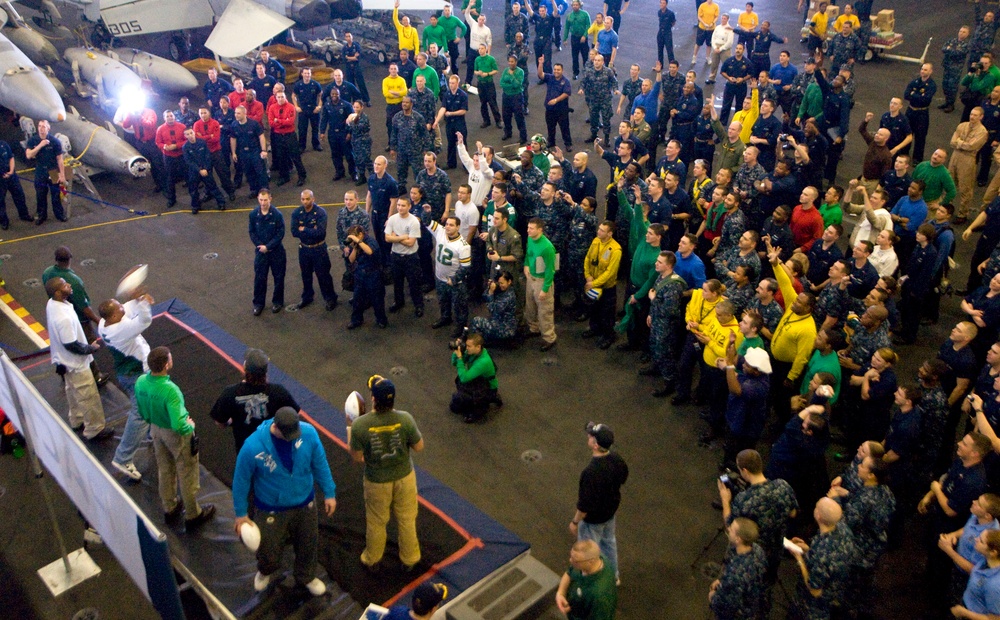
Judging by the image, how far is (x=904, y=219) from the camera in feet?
31.1

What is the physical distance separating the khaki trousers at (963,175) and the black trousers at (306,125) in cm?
1013

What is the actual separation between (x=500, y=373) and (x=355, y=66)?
9.07 metres

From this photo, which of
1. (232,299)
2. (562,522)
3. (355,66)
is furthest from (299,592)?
(355,66)

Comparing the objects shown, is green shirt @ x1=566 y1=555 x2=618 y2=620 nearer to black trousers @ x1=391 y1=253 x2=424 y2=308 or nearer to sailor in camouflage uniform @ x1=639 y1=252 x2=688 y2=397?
sailor in camouflage uniform @ x1=639 y1=252 x2=688 y2=397

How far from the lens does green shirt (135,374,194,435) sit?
595cm

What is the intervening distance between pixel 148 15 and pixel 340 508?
1378cm

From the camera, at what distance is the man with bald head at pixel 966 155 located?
436 inches

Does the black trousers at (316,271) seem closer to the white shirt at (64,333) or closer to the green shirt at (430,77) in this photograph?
the white shirt at (64,333)

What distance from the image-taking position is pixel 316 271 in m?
10.2

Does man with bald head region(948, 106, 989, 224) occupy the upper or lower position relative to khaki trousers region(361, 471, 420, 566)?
upper

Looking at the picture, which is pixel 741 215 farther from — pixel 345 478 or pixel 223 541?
pixel 223 541

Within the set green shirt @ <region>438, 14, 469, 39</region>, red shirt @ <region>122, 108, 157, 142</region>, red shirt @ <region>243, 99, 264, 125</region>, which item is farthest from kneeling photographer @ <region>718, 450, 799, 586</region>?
green shirt @ <region>438, 14, 469, 39</region>

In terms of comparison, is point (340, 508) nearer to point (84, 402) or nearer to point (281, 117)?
point (84, 402)

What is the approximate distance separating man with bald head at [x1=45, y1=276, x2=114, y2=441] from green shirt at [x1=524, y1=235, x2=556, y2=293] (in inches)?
173
